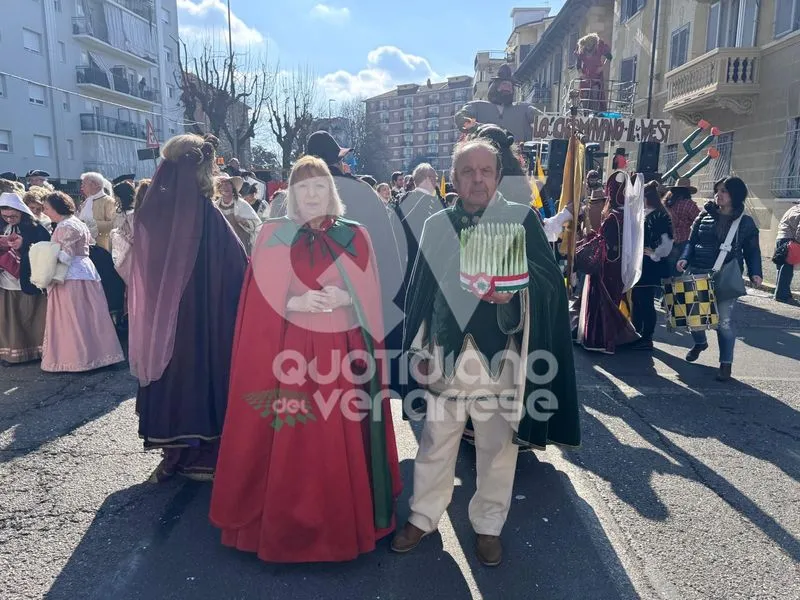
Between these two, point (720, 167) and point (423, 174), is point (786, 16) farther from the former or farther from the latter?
point (423, 174)

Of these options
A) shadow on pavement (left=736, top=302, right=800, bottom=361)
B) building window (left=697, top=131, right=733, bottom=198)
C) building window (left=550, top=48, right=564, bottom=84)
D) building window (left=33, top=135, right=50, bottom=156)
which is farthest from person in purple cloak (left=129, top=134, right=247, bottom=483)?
building window (left=33, top=135, right=50, bottom=156)

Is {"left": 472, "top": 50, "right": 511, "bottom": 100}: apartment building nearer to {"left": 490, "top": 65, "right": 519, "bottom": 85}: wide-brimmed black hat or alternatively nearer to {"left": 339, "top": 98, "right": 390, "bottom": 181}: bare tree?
{"left": 339, "top": 98, "right": 390, "bottom": 181}: bare tree

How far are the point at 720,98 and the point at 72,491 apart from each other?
1589 cm

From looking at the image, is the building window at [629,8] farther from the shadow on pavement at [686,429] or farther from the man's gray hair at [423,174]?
the shadow on pavement at [686,429]

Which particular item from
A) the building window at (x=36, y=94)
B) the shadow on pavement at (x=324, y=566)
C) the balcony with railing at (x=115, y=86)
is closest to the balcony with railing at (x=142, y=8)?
the balcony with railing at (x=115, y=86)

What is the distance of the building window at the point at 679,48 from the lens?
17.4 metres

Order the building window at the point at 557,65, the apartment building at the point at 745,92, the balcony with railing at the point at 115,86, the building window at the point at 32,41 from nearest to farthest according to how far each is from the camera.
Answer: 1. the apartment building at the point at 745,92
2. the building window at the point at 32,41
3. the building window at the point at 557,65
4. the balcony with railing at the point at 115,86

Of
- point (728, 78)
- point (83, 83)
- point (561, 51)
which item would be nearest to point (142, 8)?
point (83, 83)

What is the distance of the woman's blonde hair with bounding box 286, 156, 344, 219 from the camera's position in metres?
2.92

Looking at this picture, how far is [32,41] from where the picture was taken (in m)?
28.9

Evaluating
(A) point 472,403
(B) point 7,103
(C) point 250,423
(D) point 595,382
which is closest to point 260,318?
(C) point 250,423

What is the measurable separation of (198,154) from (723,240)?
5136 millimetres

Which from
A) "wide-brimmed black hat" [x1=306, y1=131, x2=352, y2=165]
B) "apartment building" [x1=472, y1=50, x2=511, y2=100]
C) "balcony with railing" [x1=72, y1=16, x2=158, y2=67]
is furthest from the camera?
"apartment building" [x1=472, y1=50, x2=511, y2=100]

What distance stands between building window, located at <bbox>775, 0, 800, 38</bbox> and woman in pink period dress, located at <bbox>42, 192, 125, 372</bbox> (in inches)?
573
